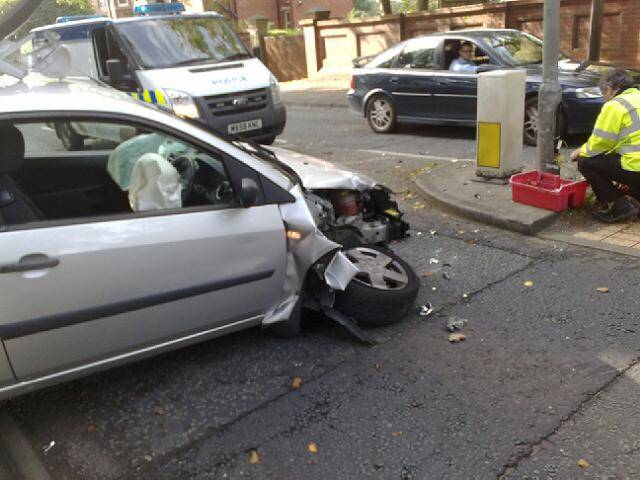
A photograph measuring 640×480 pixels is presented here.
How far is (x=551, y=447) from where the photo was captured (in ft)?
9.22

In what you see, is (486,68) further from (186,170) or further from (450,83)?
(186,170)

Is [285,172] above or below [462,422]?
above

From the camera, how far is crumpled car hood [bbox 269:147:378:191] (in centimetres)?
434

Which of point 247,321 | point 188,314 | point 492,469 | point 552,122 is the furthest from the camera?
point 552,122

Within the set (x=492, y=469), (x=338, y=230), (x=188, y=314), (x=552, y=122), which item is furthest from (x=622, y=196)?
(x=188, y=314)

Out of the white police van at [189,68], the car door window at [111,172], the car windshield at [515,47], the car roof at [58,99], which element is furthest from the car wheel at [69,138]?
the car windshield at [515,47]

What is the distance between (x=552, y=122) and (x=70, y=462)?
5.29 metres

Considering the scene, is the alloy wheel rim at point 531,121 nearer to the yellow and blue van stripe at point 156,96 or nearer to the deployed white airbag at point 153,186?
the yellow and blue van stripe at point 156,96

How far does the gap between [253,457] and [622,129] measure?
4.19 meters

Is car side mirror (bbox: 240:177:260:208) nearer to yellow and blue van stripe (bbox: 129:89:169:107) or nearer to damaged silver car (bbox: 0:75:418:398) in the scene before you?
damaged silver car (bbox: 0:75:418:398)

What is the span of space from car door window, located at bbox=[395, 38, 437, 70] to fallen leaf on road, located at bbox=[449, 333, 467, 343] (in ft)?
22.9

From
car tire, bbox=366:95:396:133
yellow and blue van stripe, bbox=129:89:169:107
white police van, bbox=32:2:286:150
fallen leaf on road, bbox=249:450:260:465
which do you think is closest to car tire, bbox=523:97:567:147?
car tire, bbox=366:95:396:133

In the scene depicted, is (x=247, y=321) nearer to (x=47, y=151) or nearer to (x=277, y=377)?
(x=277, y=377)

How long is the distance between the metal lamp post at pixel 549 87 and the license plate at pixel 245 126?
14.2 ft
